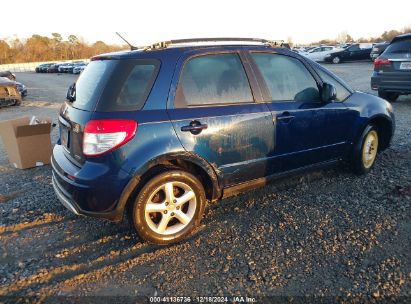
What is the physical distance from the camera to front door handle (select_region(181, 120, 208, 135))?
306cm

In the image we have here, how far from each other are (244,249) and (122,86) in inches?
68.7

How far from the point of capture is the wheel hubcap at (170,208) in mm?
3105

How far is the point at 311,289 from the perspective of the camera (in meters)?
2.57

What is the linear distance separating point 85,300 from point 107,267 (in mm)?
397

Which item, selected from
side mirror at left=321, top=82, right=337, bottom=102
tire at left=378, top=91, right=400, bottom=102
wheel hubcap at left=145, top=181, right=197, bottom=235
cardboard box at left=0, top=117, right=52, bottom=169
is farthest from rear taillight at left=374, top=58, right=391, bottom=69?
cardboard box at left=0, top=117, right=52, bottom=169

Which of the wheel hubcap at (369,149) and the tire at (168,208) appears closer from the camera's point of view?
the tire at (168,208)

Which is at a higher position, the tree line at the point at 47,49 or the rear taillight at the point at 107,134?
the rear taillight at the point at 107,134

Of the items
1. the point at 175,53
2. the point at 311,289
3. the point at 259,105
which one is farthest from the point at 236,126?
the point at 311,289

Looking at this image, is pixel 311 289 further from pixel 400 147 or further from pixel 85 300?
pixel 400 147

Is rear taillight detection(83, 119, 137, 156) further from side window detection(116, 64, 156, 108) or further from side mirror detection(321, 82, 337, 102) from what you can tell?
side mirror detection(321, 82, 337, 102)

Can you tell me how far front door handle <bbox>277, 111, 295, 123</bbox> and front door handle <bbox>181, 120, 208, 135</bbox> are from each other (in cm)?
89

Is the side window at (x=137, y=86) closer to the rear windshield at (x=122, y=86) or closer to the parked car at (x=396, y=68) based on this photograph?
the rear windshield at (x=122, y=86)

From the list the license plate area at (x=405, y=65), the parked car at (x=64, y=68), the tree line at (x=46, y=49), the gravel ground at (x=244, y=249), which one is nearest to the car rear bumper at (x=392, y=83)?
the license plate area at (x=405, y=65)

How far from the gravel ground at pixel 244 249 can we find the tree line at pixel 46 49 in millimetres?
92070
